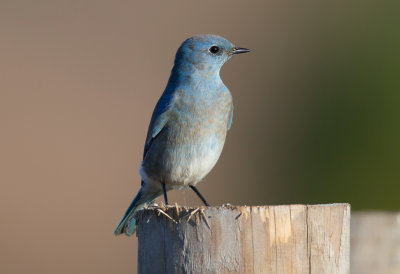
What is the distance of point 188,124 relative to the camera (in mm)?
5078

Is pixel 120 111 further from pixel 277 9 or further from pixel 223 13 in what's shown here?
pixel 277 9

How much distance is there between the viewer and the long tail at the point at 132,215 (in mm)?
5016

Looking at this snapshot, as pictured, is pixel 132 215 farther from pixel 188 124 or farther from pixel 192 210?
pixel 192 210

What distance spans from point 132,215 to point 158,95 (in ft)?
20.5

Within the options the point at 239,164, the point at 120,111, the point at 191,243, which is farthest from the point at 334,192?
the point at 191,243

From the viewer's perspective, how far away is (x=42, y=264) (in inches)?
337

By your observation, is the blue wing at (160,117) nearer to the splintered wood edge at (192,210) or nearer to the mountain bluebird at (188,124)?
the mountain bluebird at (188,124)

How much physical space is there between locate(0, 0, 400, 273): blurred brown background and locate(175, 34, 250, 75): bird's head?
375cm

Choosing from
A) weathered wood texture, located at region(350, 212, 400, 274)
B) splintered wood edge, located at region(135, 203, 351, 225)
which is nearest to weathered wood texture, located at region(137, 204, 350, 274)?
splintered wood edge, located at region(135, 203, 351, 225)

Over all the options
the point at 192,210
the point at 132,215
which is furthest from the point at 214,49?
the point at 192,210

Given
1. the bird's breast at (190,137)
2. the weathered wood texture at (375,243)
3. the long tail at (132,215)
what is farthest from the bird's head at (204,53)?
the weathered wood texture at (375,243)

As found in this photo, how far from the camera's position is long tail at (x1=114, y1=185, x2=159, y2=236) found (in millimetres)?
5016

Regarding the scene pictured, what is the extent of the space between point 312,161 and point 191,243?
7.34 metres

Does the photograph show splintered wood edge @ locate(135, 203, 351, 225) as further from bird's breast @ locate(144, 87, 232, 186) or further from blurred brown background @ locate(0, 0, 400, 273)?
blurred brown background @ locate(0, 0, 400, 273)
